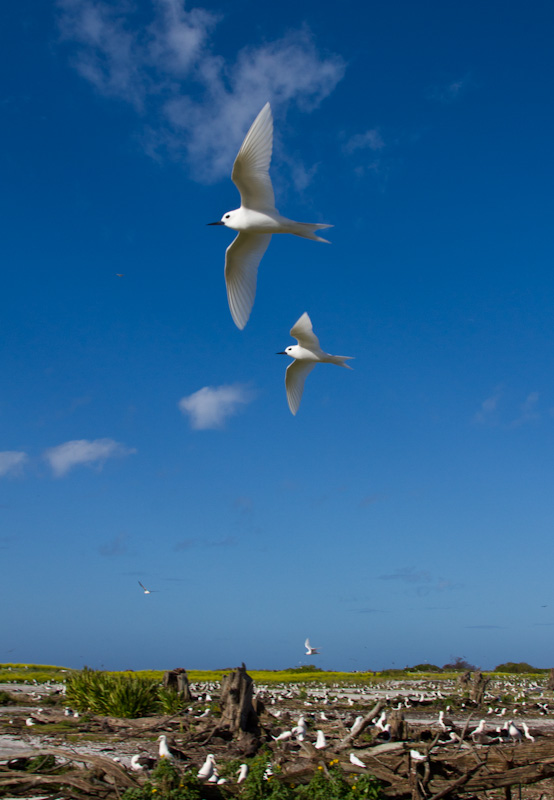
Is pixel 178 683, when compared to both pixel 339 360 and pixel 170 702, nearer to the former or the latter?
pixel 170 702

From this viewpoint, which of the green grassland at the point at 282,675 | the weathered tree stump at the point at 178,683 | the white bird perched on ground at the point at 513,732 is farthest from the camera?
the green grassland at the point at 282,675

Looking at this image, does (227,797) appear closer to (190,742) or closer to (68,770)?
(68,770)

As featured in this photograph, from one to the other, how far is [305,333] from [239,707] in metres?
9.00

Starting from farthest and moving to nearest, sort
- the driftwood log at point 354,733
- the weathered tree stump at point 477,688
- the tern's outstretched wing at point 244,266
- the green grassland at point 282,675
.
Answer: the green grassland at point 282,675, the weathered tree stump at point 477,688, the tern's outstretched wing at point 244,266, the driftwood log at point 354,733

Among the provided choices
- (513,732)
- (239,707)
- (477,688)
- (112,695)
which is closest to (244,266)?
(239,707)

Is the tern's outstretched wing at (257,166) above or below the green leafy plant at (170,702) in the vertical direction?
above

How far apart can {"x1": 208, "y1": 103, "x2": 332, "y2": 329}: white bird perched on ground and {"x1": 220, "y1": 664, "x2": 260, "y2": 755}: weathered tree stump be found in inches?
268

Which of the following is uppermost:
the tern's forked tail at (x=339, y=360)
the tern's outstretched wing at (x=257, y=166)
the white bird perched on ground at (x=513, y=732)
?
the tern's outstretched wing at (x=257, y=166)

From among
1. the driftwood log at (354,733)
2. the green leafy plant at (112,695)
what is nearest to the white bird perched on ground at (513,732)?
the driftwood log at (354,733)

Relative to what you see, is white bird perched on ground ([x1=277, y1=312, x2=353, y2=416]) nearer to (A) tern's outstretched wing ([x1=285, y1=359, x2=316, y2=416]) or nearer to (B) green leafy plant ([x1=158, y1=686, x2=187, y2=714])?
(A) tern's outstretched wing ([x1=285, y1=359, x2=316, y2=416])

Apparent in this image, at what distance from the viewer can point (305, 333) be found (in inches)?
680

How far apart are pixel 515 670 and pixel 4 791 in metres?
56.5

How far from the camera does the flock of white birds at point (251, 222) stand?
11.7 meters

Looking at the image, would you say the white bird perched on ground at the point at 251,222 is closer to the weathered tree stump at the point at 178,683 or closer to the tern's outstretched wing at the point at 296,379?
the tern's outstretched wing at the point at 296,379
